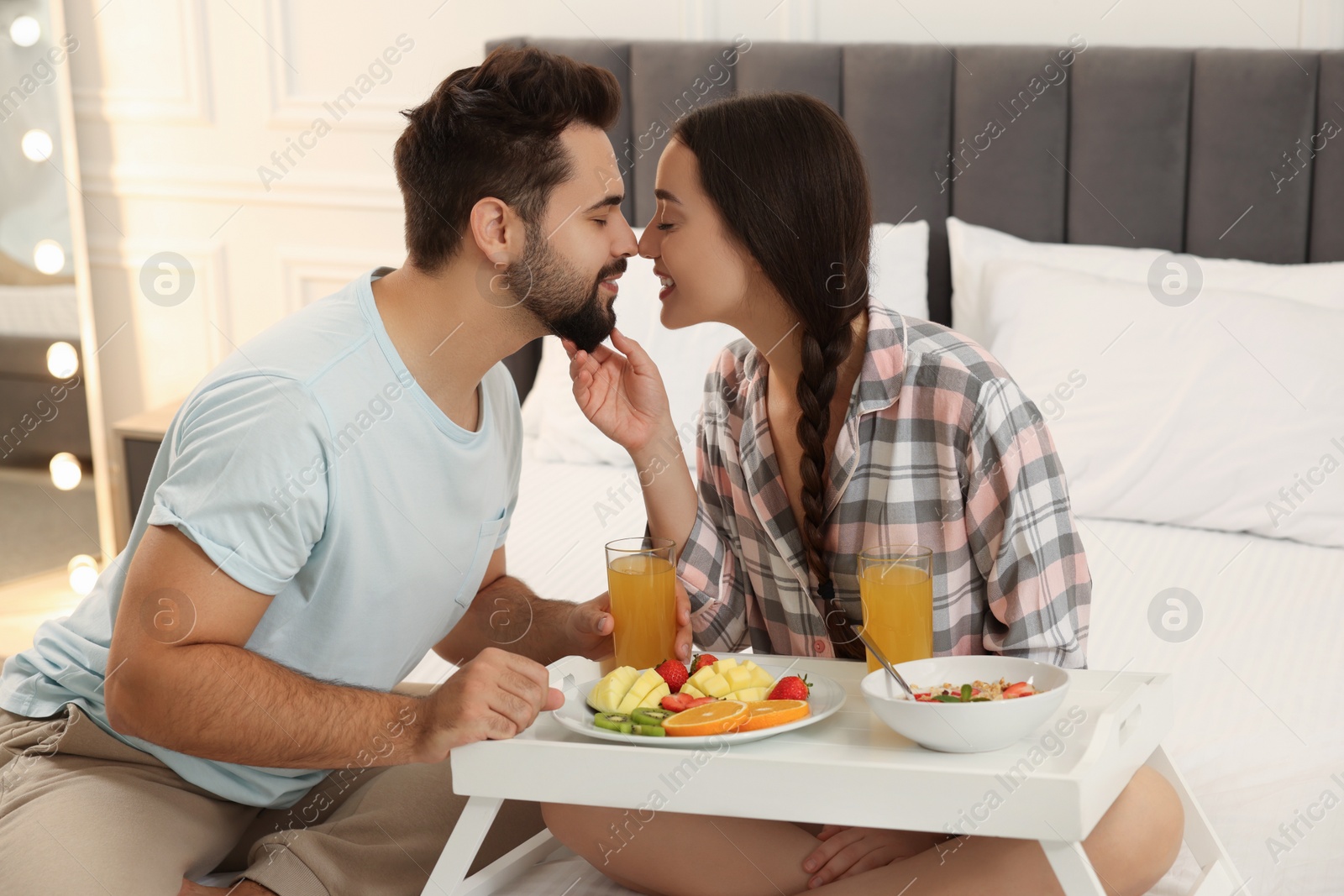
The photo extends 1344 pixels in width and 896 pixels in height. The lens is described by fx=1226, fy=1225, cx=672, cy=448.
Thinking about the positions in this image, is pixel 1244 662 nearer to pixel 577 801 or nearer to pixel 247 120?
pixel 577 801

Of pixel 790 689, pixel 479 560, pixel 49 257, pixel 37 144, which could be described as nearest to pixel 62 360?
pixel 49 257

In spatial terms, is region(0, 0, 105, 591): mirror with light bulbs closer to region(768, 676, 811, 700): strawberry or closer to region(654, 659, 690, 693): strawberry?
region(654, 659, 690, 693): strawberry

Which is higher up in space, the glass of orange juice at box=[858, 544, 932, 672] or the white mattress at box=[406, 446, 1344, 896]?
the glass of orange juice at box=[858, 544, 932, 672]

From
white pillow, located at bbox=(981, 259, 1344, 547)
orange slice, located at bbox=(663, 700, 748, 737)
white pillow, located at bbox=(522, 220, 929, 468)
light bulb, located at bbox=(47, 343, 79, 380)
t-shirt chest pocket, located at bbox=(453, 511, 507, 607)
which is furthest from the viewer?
Result: light bulb, located at bbox=(47, 343, 79, 380)

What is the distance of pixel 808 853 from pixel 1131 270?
1657 millimetres

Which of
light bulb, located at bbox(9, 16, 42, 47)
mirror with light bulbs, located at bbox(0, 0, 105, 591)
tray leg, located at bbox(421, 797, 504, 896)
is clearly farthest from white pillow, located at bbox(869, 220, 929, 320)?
light bulb, located at bbox(9, 16, 42, 47)

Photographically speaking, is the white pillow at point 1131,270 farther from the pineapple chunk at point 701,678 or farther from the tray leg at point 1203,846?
the pineapple chunk at point 701,678

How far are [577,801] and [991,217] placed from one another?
6.32ft

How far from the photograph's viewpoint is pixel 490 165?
1.53 metres

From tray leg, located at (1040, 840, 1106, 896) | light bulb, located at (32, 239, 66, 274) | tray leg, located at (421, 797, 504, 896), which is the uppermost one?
light bulb, located at (32, 239, 66, 274)

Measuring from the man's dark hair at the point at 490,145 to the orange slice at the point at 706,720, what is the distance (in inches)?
26.8

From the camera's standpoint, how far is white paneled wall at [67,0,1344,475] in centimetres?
315

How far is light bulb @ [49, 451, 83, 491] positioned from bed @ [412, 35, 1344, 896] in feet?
4.41

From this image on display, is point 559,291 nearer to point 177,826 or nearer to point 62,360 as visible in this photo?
point 177,826
